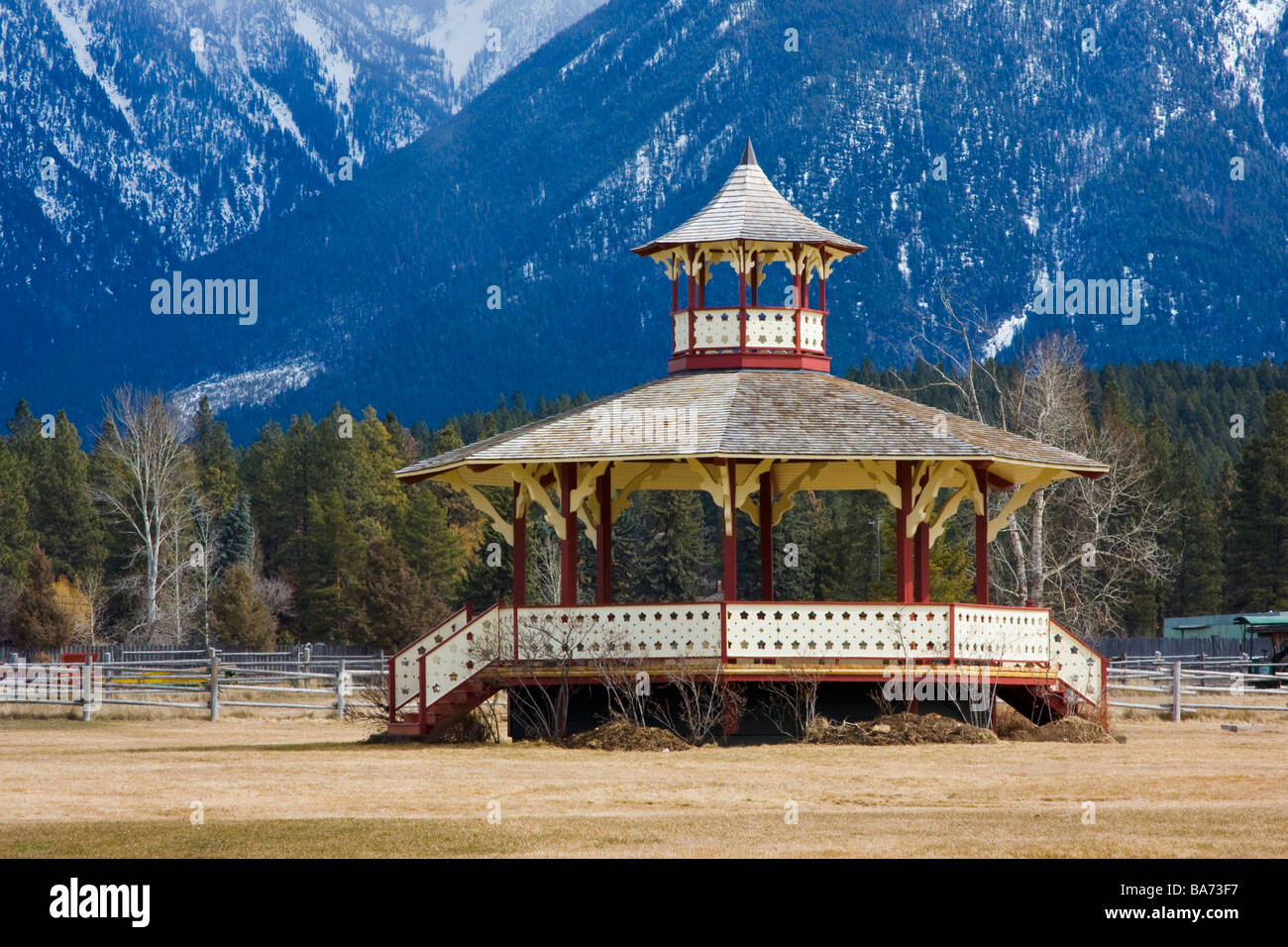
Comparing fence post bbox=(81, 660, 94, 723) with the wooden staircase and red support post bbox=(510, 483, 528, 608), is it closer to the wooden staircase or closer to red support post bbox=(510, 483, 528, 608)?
the wooden staircase

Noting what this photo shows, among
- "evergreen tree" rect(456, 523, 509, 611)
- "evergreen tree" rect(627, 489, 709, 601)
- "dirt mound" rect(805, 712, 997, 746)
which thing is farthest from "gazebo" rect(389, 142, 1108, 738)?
"evergreen tree" rect(627, 489, 709, 601)

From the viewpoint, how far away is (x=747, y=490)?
30.2m

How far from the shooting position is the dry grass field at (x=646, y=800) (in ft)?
55.4

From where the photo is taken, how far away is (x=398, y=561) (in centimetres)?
7800

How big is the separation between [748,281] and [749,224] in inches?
46.7

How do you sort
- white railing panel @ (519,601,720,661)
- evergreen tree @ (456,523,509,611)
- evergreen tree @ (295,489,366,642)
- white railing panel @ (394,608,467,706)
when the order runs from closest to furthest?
white railing panel @ (519,601,720,661) → white railing panel @ (394,608,467,706) → evergreen tree @ (456,523,509,611) → evergreen tree @ (295,489,366,642)

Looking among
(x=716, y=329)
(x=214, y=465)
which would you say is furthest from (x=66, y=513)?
(x=716, y=329)

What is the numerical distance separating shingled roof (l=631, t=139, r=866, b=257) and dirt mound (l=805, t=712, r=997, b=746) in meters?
8.78

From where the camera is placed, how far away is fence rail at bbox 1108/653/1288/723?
131ft

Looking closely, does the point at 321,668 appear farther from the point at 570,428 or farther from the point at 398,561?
the point at 570,428

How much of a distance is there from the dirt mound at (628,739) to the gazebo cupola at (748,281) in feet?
26.7

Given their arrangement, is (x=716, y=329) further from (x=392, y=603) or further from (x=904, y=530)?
(x=392, y=603)
